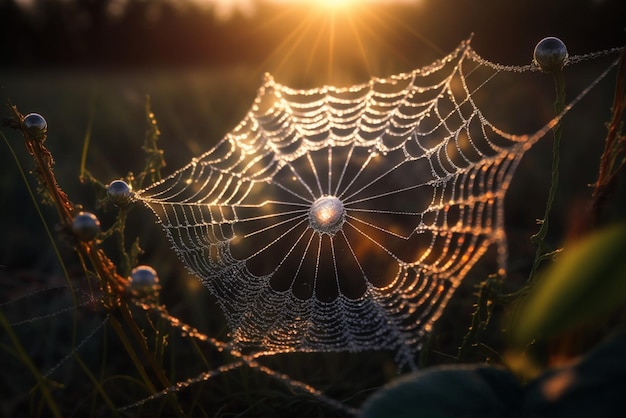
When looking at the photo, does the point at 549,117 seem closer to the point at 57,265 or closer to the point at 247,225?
the point at 247,225

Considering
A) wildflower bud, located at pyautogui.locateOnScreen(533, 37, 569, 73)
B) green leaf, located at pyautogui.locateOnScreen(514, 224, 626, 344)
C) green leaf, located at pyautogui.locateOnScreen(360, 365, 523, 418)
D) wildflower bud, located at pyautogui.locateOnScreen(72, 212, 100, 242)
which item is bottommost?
green leaf, located at pyautogui.locateOnScreen(360, 365, 523, 418)

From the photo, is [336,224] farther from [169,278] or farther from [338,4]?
[338,4]

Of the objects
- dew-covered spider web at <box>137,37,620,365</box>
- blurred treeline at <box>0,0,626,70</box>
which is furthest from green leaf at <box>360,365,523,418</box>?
blurred treeline at <box>0,0,626,70</box>

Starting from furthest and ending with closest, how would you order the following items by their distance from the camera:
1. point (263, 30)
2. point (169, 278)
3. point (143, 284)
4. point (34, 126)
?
point (263, 30), point (169, 278), point (34, 126), point (143, 284)

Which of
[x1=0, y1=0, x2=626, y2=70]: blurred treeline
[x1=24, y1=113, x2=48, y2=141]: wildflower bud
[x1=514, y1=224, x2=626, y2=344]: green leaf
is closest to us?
[x1=514, y1=224, x2=626, y2=344]: green leaf

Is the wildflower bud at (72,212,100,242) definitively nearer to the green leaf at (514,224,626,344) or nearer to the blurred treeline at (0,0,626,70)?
the green leaf at (514,224,626,344)

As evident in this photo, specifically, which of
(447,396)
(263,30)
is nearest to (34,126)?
(447,396)

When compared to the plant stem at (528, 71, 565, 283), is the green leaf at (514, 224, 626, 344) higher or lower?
lower
